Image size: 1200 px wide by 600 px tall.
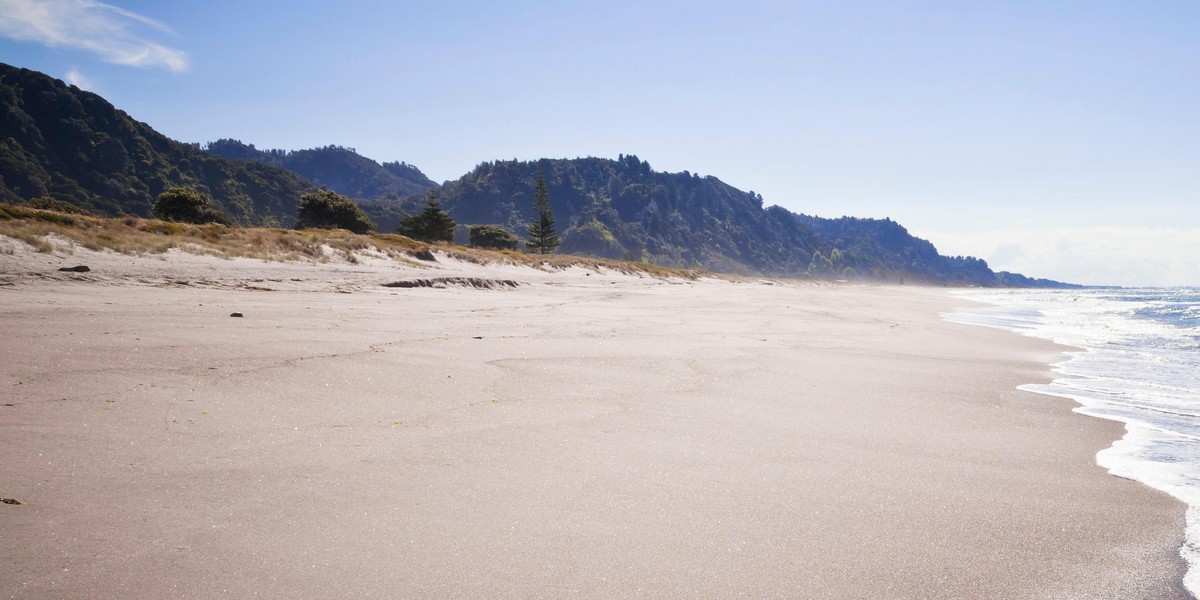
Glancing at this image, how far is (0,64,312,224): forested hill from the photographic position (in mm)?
113375

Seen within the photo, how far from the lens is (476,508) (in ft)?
7.63

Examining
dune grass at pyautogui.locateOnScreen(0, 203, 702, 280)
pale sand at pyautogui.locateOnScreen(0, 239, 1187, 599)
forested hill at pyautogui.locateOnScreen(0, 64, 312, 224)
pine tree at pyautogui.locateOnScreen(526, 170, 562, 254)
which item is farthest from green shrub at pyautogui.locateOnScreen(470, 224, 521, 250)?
forested hill at pyautogui.locateOnScreen(0, 64, 312, 224)

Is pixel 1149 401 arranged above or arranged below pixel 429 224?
below

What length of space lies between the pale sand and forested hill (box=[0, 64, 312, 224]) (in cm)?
13750

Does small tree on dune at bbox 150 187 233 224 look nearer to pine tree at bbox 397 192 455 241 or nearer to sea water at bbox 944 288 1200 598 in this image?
pine tree at bbox 397 192 455 241

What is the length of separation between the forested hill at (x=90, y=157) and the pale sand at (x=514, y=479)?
5413 inches

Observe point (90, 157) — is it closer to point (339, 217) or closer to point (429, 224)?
point (429, 224)

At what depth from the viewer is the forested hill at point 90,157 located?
372ft

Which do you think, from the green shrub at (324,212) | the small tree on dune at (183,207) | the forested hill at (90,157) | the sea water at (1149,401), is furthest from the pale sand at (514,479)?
the forested hill at (90,157)

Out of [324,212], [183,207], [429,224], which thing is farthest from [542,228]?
[183,207]

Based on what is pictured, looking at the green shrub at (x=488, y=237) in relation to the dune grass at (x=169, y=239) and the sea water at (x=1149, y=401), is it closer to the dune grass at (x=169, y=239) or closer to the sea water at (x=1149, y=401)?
the dune grass at (x=169, y=239)

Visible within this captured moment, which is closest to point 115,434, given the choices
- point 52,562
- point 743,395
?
point 52,562

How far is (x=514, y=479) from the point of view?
2656 mm

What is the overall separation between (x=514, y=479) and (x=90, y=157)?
167115 mm
